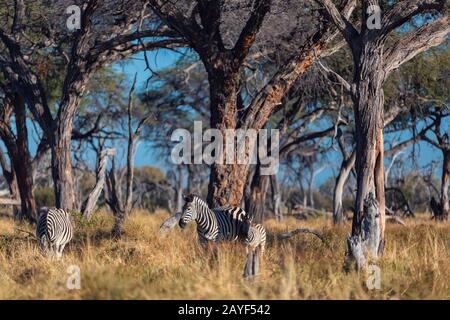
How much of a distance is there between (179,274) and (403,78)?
15540mm

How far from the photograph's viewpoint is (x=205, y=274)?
358 inches

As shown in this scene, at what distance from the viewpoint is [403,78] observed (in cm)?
2339

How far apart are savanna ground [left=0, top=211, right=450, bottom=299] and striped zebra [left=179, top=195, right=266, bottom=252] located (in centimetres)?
32

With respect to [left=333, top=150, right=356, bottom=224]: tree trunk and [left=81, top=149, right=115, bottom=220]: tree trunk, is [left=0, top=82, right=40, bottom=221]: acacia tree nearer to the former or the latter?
[left=81, top=149, right=115, bottom=220]: tree trunk

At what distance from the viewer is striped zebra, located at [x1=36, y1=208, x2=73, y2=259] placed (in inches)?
477

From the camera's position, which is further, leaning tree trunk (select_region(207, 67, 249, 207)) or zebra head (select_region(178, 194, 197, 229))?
leaning tree trunk (select_region(207, 67, 249, 207))

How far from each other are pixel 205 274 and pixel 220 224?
300 centimetres

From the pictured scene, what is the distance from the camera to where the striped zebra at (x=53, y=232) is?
39.8 ft

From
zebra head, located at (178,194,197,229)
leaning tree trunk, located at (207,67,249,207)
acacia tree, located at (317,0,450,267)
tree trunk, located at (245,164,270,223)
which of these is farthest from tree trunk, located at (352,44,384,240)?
tree trunk, located at (245,164,270,223)

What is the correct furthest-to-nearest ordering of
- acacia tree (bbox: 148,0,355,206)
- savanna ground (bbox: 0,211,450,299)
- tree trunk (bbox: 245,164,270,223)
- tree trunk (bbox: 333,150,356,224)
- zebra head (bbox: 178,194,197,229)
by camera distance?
1. tree trunk (bbox: 333,150,356,224)
2. tree trunk (bbox: 245,164,270,223)
3. acacia tree (bbox: 148,0,355,206)
4. zebra head (bbox: 178,194,197,229)
5. savanna ground (bbox: 0,211,450,299)

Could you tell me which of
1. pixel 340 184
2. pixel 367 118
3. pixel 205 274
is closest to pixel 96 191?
pixel 340 184

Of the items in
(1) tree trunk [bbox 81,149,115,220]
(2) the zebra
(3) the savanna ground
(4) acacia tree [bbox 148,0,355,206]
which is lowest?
(3) the savanna ground

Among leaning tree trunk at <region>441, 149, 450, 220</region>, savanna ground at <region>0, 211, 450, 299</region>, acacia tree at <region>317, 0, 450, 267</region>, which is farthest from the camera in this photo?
leaning tree trunk at <region>441, 149, 450, 220</region>

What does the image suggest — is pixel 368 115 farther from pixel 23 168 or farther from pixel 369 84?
pixel 23 168
